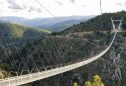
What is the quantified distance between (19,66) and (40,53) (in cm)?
2054

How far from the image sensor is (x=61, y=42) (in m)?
185

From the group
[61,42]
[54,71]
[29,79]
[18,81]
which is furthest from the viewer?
[61,42]

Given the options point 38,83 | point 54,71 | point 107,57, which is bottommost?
point 38,83

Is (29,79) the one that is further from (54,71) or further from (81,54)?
(81,54)

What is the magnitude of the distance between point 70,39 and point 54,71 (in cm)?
11801

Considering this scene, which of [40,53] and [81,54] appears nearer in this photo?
[81,54]

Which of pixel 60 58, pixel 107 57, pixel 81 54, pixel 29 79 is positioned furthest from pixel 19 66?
pixel 29 79

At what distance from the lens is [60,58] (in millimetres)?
168500

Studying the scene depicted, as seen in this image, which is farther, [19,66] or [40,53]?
[40,53]

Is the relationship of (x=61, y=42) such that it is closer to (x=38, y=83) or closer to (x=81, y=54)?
(x=81, y=54)

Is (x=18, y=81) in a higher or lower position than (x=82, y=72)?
higher

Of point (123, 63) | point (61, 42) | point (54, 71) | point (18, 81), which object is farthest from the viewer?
point (61, 42)

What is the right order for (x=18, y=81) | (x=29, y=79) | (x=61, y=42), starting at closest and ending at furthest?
(x=18, y=81)
(x=29, y=79)
(x=61, y=42)

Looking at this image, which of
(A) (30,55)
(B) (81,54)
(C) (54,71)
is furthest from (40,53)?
(C) (54,71)
